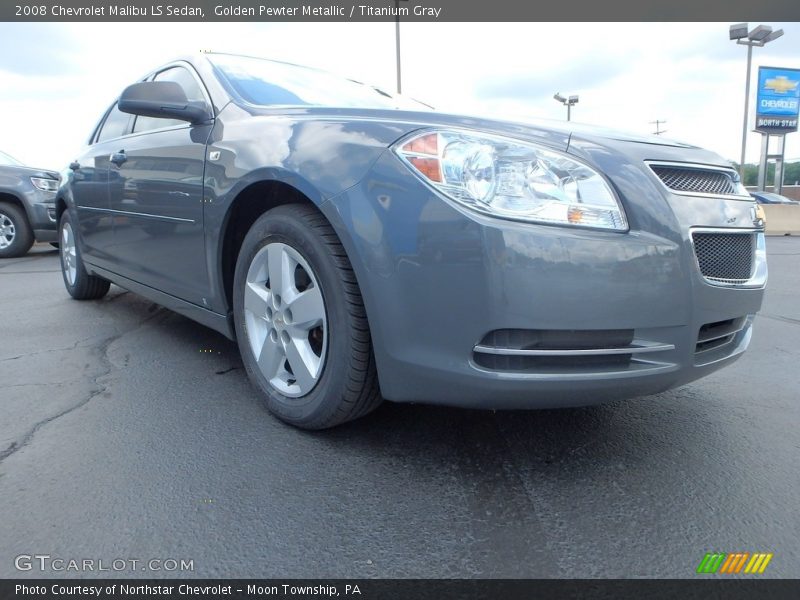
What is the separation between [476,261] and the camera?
171 cm

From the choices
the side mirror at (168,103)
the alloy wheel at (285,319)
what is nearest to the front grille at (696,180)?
the alloy wheel at (285,319)

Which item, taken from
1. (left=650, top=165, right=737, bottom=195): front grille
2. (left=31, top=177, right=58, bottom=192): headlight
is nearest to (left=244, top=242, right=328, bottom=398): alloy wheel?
(left=650, top=165, right=737, bottom=195): front grille

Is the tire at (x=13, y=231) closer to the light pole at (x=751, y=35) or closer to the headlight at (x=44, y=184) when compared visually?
the headlight at (x=44, y=184)

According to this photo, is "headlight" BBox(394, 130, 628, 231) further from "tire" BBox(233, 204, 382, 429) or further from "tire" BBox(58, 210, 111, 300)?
"tire" BBox(58, 210, 111, 300)

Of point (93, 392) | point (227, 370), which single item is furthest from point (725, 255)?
point (93, 392)

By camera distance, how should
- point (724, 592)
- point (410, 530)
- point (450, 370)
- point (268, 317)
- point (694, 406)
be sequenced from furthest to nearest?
point (694, 406) < point (268, 317) < point (450, 370) < point (410, 530) < point (724, 592)

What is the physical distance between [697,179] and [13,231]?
9.42 m

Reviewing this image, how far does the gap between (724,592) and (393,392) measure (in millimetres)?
1022

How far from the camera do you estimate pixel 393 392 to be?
193 cm

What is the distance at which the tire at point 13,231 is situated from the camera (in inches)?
339

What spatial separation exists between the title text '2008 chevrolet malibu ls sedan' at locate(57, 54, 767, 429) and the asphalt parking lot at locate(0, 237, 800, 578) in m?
0.28

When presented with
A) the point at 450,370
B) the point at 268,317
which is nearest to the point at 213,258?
the point at 268,317

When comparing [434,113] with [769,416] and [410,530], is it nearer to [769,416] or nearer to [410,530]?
[410,530]

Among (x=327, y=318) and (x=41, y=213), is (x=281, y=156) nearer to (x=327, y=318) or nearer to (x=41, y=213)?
(x=327, y=318)
